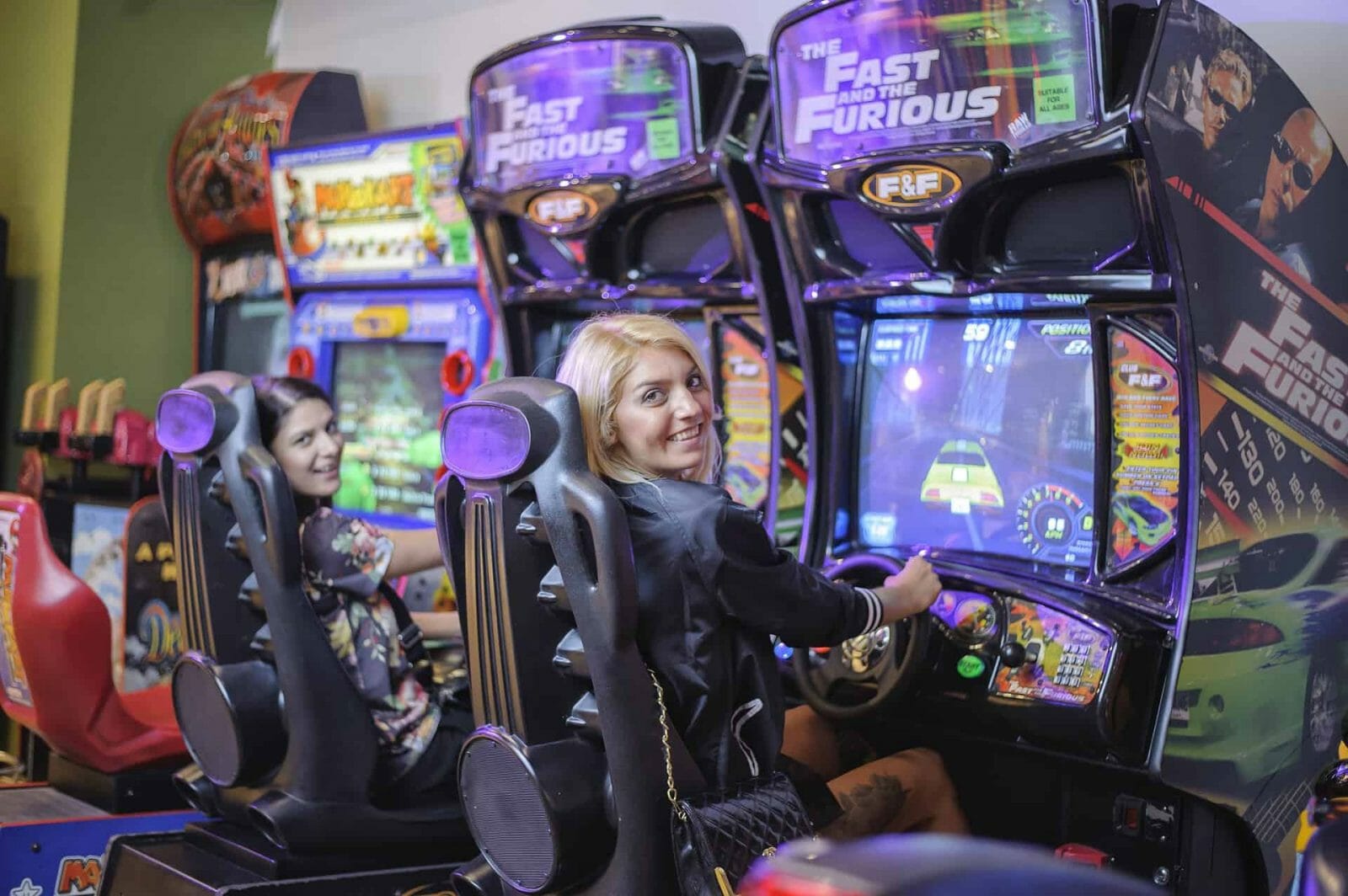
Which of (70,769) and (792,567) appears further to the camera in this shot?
(70,769)

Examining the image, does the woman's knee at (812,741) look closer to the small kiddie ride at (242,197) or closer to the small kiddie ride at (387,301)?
the small kiddie ride at (387,301)

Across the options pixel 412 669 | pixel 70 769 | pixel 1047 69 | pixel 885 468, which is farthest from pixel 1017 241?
pixel 70 769

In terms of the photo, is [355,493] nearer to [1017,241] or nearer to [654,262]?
[654,262]

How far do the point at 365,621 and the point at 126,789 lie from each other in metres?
0.84

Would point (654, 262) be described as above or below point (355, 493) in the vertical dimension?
above

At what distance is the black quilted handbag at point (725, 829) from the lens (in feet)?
5.96

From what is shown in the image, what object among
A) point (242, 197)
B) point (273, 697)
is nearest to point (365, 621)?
point (273, 697)

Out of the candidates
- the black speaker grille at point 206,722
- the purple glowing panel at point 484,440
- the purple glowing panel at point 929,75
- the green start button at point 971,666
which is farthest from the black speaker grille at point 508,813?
the purple glowing panel at point 929,75

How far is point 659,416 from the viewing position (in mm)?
2043

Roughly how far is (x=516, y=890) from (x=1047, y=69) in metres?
1.38

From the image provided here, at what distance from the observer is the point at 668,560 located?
1952mm

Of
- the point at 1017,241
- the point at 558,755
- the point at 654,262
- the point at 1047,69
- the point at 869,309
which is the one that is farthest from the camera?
the point at 654,262

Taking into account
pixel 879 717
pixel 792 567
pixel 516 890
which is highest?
pixel 792 567

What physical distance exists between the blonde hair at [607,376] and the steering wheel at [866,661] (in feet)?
1.84
